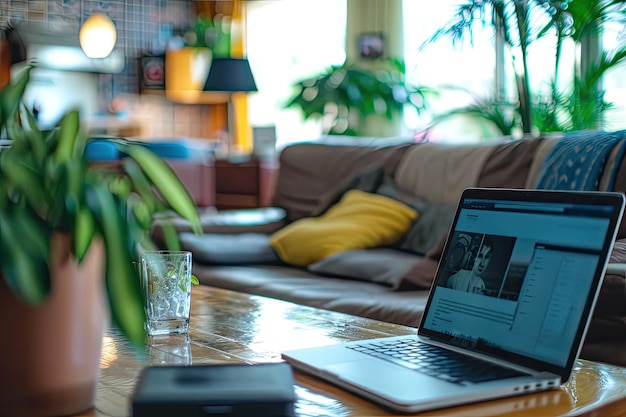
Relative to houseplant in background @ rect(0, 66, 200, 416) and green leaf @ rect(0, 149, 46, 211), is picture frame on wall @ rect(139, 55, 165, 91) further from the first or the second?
green leaf @ rect(0, 149, 46, 211)

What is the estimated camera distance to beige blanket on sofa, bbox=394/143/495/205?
2931 mm

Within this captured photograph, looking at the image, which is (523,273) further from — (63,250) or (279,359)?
(63,250)

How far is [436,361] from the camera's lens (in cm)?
105

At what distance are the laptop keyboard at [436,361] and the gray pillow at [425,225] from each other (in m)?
1.66

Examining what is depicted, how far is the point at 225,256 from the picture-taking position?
307 cm

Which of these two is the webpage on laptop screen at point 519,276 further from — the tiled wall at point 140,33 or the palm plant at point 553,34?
the tiled wall at point 140,33

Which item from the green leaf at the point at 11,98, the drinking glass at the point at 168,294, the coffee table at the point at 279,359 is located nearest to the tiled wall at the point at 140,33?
the coffee table at the point at 279,359

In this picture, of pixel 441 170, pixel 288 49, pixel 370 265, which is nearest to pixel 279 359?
pixel 370 265

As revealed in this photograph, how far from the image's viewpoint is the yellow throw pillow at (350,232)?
3.04 m

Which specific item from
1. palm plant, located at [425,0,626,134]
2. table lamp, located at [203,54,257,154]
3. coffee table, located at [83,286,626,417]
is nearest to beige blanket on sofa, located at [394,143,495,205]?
palm plant, located at [425,0,626,134]

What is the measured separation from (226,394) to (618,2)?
9.32ft

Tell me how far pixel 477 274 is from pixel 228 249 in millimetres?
2045

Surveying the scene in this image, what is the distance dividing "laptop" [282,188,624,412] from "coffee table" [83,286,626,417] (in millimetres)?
22

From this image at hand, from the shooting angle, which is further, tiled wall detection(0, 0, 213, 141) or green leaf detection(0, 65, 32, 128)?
tiled wall detection(0, 0, 213, 141)
